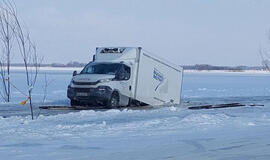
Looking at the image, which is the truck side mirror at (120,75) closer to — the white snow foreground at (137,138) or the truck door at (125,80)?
the truck door at (125,80)

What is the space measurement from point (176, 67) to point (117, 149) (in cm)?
1251

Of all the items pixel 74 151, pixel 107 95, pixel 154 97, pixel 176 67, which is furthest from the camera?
pixel 176 67

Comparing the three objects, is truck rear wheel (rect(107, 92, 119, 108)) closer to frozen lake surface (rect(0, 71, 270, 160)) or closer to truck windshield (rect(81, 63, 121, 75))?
truck windshield (rect(81, 63, 121, 75))

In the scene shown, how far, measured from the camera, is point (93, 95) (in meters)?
17.0

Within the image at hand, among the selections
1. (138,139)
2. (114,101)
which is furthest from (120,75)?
(138,139)

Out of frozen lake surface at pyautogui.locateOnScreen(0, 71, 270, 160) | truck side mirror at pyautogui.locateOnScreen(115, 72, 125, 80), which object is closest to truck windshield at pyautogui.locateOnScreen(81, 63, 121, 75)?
truck side mirror at pyautogui.locateOnScreen(115, 72, 125, 80)

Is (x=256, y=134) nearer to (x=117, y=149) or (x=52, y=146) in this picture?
(x=117, y=149)

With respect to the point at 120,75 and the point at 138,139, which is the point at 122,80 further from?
the point at 138,139

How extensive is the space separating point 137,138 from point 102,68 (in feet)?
29.5

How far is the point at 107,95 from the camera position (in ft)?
55.9

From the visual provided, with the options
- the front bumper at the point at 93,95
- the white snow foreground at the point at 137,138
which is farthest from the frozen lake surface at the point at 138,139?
the front bumper at the point at 93,95

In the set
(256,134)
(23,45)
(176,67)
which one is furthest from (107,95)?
(256,134)

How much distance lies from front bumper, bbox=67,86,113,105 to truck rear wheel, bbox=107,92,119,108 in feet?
0.67

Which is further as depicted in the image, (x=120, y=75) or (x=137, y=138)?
(x=120, y=75)
